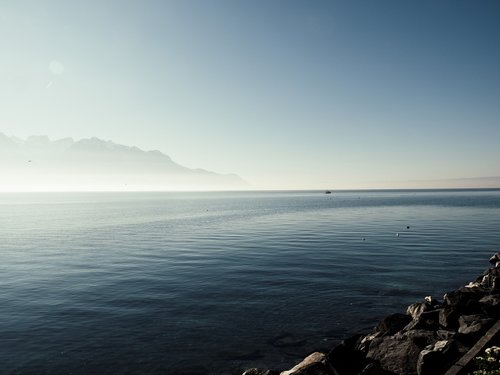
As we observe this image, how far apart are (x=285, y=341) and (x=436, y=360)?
792cm

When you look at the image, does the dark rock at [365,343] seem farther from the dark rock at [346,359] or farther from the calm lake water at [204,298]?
the calm lake water at [204,298]

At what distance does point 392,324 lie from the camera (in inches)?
678

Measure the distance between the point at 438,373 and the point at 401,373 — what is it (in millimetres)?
1457

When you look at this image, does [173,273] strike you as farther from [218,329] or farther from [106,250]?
[106,250]

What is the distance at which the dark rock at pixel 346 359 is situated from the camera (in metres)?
14.5

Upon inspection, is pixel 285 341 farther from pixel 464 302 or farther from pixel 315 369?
pixel 464 302

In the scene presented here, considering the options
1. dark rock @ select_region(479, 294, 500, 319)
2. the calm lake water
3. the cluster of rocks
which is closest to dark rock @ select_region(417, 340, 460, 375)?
the cluster of rocks

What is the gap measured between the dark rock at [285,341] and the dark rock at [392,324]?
3.93m

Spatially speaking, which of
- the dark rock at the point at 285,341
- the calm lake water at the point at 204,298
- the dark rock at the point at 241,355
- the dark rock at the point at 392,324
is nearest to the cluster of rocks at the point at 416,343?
the dark rock at the point at 392,324

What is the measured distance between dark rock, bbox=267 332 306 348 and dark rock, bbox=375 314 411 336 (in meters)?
3.93

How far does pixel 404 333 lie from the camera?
618 inches

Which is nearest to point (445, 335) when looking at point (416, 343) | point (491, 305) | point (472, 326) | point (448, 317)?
point (416, 343)

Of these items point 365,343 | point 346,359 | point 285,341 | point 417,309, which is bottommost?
point 285,341

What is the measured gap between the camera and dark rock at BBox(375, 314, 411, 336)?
55.6 ft
